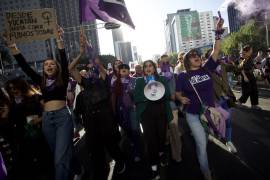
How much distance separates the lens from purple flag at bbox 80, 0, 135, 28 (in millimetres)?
6418

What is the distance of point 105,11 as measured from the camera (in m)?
6.76

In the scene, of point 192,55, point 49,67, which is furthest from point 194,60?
point 49,67

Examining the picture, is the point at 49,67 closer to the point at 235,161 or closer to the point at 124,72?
the point at 124,72

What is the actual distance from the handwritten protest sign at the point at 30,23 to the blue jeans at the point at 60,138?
2.62 meters

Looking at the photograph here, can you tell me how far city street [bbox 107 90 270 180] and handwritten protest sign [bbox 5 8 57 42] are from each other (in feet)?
10.3

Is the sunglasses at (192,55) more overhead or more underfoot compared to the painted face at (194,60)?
more overhead

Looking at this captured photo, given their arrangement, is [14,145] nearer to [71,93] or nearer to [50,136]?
[50,136]

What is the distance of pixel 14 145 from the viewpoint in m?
4.66

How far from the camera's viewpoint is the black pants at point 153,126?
5.22m

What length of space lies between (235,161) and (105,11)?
362 cm

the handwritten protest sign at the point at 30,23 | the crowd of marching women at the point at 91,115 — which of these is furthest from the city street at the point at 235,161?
the handwritten protest sign at the point at 30,23

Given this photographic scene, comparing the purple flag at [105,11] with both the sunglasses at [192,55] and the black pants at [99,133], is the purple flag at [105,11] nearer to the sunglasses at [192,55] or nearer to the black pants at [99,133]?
the black pants at [99,133]

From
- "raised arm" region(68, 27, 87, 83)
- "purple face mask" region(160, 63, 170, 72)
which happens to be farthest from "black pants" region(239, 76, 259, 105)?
"raised arm" region(68, 27, 87, 83)

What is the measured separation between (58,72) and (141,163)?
231cm
